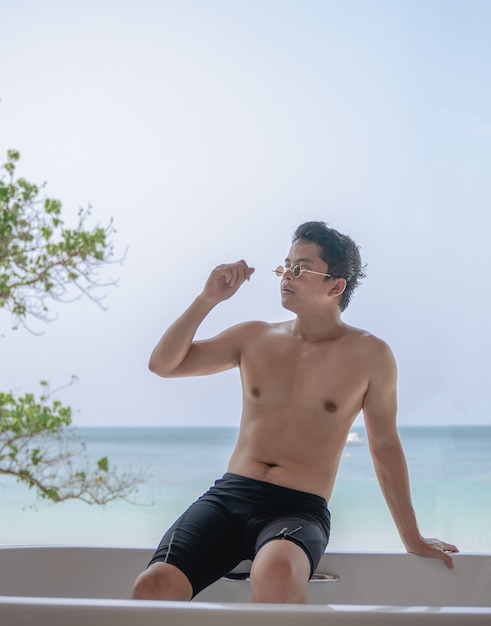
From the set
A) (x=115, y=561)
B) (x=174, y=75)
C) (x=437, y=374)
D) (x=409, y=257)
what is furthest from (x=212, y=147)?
(x=115, y=561)

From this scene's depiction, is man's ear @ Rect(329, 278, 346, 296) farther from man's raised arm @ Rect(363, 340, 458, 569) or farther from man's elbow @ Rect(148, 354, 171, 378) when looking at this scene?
man's elbow @ Rect(148, 354, 171, 378)

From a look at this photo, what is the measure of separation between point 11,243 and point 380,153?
2.51 m

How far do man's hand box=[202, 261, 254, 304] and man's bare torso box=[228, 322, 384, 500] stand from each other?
8.0 inches

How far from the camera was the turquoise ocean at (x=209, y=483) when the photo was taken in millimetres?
5156

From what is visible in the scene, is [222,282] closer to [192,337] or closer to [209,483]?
Result: [192,337]

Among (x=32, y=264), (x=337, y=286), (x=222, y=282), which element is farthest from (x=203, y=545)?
(x=32, y=264)

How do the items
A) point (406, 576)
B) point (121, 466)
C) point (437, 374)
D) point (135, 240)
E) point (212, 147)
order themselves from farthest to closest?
point (121, 466)
point (135, 240)
point (212, 147)
point (437, 374)
point (406, 576)

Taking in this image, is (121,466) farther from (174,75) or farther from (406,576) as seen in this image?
(406,576)

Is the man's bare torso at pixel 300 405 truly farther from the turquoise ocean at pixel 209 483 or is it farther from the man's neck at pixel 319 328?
the turquoise ocean at pixel 209 483

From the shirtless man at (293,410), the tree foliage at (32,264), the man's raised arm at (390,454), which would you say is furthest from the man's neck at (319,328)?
the tree foliage at (32,264)

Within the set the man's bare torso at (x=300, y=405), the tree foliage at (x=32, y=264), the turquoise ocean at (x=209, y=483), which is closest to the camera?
the man's bare torso at (x=300, y=405)

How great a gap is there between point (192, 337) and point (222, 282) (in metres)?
0.17

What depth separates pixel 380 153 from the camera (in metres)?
5.68

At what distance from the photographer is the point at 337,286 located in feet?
8.31
